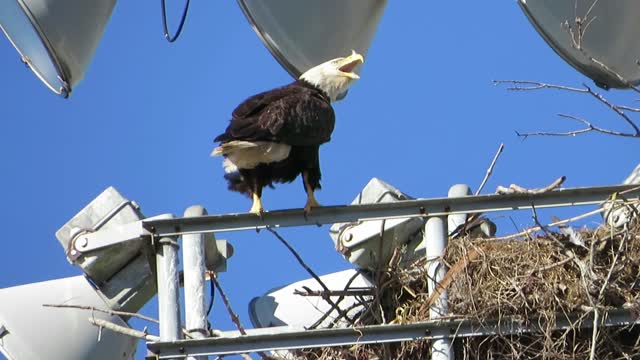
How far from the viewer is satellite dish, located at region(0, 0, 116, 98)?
1143 cm

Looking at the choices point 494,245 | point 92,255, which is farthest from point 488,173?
point 92,255

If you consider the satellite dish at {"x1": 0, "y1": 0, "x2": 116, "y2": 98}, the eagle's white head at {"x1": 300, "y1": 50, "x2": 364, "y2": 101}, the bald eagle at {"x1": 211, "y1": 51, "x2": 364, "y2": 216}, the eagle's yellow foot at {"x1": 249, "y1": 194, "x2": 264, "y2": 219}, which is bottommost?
the eagle's yellow foot at {"x1": 249, "y1": 194, "x2": 264, "y2": 219}

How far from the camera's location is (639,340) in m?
10.3

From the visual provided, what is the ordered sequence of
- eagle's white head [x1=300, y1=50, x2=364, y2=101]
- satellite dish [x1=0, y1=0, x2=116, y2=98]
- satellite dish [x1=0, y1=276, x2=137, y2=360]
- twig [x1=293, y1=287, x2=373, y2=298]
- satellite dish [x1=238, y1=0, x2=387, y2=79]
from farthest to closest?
1. eagle's white head [x1=300, y1=50, x2=364, y2=101]
2. satellite dish [x1=238, y1=0, x2=387, y2=79]
3. satellite dish [x1=0, y1=0, x2=116, y2=98]
4. satellite dish [x1=0, y1=276, x2=137, y2=360]
5. twig [x1=293, y1=287, x2=373, y2=298]

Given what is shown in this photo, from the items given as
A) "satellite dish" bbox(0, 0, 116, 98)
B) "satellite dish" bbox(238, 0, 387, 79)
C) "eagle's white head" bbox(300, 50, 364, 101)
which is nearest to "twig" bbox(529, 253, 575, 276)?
"eagle's white head" bbox(300, 50, 364, 101)

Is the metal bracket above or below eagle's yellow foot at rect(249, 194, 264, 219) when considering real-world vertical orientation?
below

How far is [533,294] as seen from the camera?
33.9 feet

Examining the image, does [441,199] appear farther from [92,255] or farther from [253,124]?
[92,255]

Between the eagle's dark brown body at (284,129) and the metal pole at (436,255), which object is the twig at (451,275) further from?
the eagle's dark brown body at (284,129)

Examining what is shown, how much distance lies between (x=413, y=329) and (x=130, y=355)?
82.8 inches

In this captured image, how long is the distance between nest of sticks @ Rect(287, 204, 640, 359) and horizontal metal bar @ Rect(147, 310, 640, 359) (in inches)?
1.2

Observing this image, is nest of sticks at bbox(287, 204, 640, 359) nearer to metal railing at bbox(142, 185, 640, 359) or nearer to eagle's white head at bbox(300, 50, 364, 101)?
metal railing at bbox(142, 185, 640, 359)

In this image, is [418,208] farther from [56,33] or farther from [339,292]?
[56,33]

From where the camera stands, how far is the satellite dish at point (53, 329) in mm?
11328
